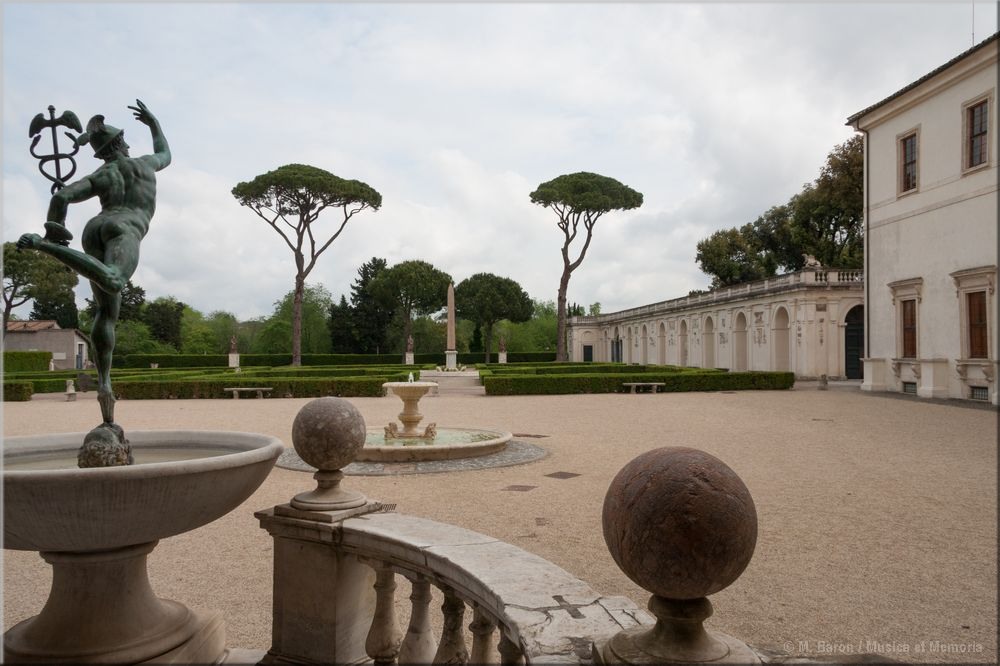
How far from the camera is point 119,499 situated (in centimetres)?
250

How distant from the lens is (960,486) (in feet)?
26.0

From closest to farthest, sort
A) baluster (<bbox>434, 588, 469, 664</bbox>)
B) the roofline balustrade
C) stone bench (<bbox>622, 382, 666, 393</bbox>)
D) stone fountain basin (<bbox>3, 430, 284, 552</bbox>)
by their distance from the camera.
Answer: stone fountain basin (<bbox>3, 430, 284, 552</bbox>) → baluster (<bbox>434, 588, 469, 664</bbox>) → stone bench (<bbox>622, 382, 666, 393</bbox>) → the roofline balustrade

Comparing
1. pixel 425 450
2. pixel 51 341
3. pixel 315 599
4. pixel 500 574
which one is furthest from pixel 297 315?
pixel 500 574

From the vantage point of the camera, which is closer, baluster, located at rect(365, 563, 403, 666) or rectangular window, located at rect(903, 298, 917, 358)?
baluster, located at rect(365, 563, 403, 666)

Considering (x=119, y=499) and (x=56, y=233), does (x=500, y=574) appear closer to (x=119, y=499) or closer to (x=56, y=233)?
(x=119, y=499)

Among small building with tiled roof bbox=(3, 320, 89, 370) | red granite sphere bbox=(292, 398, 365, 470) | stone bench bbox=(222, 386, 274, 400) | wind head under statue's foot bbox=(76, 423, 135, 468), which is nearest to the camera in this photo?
wind head under statue's foot bbox=(76, 423, 135, 468)

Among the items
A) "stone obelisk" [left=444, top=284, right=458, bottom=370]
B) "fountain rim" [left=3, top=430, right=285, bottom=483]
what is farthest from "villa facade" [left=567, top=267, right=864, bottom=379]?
"fountain rim" [left=3, top=430, right=285, bottom=483]

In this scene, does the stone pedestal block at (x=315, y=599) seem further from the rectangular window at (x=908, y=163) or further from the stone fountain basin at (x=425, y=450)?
the rectangular window at (x=908, y=163)

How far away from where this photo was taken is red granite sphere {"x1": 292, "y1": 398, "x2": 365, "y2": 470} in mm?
3348

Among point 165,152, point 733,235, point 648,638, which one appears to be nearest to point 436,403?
point 165,152

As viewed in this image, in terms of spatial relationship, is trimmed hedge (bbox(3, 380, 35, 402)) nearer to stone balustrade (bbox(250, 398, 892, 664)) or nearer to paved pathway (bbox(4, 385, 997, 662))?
paved pathway (bbox(4, 385, 997, 662))

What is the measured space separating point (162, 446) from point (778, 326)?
3430cm

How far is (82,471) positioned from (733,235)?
52.5 metres

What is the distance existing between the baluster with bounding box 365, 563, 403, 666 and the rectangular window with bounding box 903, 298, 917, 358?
24007mm
